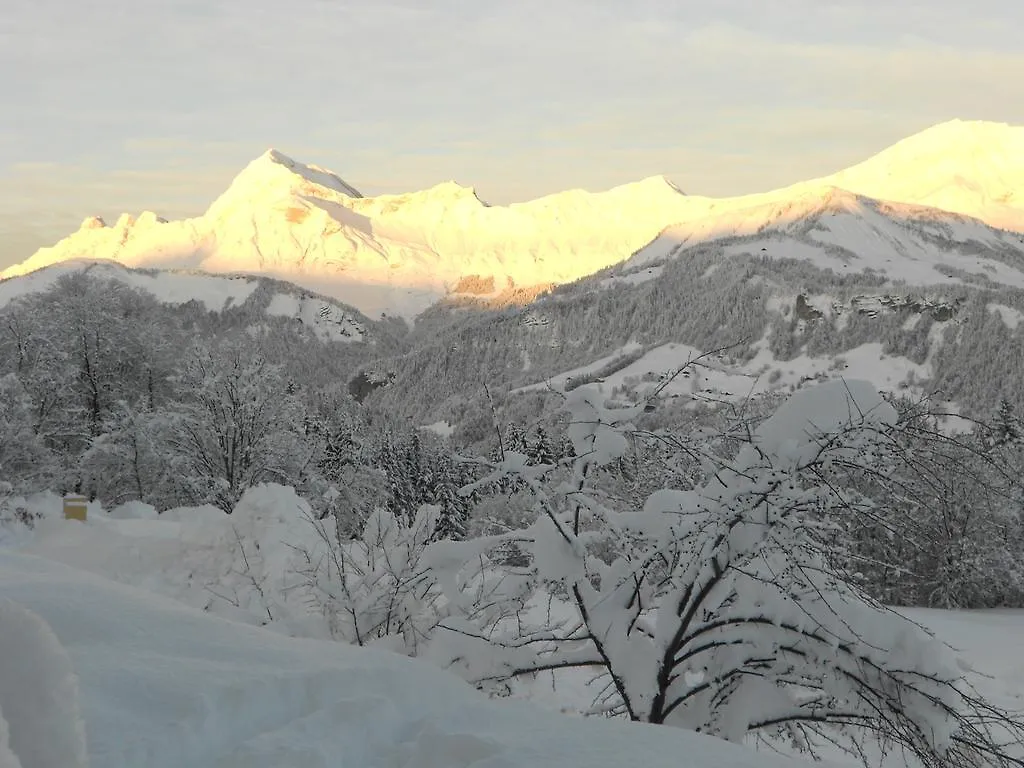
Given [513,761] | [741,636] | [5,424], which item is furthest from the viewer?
[5,424]

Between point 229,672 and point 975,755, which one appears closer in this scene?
point 229,672

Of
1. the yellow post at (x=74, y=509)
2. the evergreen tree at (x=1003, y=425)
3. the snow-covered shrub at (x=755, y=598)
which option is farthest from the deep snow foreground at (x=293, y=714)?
the yellow post at (x=74, y=509)

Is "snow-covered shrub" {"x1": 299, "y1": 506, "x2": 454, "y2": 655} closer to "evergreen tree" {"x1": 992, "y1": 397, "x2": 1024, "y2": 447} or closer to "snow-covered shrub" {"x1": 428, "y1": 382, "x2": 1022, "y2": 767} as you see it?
"snow-covered shrub" {"x1": 428, "y1": 382, "x2": 1022, "y2": 767}

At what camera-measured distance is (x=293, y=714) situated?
3170 millimetres

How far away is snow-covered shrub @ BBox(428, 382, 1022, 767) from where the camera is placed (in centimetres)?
389

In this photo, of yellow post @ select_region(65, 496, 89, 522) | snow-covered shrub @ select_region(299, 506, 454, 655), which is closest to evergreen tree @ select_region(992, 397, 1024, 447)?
snow-covered shrub @ select_region(299, 506, 454, 655)

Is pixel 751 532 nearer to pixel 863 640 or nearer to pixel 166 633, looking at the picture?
pixel 863 640

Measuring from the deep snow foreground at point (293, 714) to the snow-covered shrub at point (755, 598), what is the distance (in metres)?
1.03

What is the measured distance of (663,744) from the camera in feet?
9.96

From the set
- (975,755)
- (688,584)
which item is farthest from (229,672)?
(975,755)

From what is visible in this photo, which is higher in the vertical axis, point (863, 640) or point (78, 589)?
point (78, 589)

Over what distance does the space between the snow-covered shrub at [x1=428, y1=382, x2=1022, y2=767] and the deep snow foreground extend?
1.03 metres

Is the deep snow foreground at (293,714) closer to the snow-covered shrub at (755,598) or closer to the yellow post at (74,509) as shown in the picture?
the snow-covered shrub at (755,598)

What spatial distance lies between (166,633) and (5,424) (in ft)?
63.1
